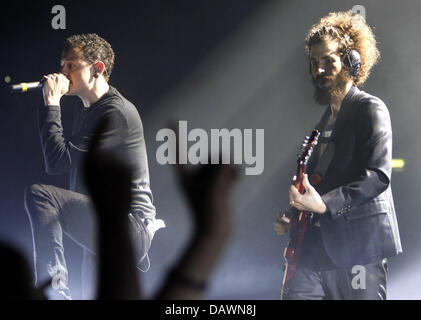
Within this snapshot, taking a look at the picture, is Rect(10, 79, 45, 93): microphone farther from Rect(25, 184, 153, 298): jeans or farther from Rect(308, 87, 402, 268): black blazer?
Rect(308, 87, 402, 268): black blazer

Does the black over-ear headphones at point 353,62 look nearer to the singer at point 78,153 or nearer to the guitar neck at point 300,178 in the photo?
the guitar neck at point 300,178

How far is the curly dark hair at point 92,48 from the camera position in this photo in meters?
3.14

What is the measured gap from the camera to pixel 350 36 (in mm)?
2924

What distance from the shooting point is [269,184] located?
3092 mm

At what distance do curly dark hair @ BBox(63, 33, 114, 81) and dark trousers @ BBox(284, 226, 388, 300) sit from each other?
1.77 m

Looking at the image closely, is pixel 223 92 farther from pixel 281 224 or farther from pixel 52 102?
pixel 52 102

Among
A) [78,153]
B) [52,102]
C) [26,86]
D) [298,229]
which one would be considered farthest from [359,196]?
[26,86]

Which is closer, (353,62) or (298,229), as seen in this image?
(298,229)

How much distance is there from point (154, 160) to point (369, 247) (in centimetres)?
146

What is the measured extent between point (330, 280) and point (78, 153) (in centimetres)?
174

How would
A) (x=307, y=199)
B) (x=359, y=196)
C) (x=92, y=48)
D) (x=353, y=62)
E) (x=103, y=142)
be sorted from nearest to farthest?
1. (x=359, y=196)
2. (x=307, y=199)
3. (x=353, y=62)
4. (x=103, y=142)
5. (x=92, y=48)

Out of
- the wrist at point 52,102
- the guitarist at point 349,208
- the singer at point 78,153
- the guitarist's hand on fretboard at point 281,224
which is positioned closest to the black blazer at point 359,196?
the guitarist at point 349,208

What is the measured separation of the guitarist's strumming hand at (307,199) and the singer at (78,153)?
36.3 inches
